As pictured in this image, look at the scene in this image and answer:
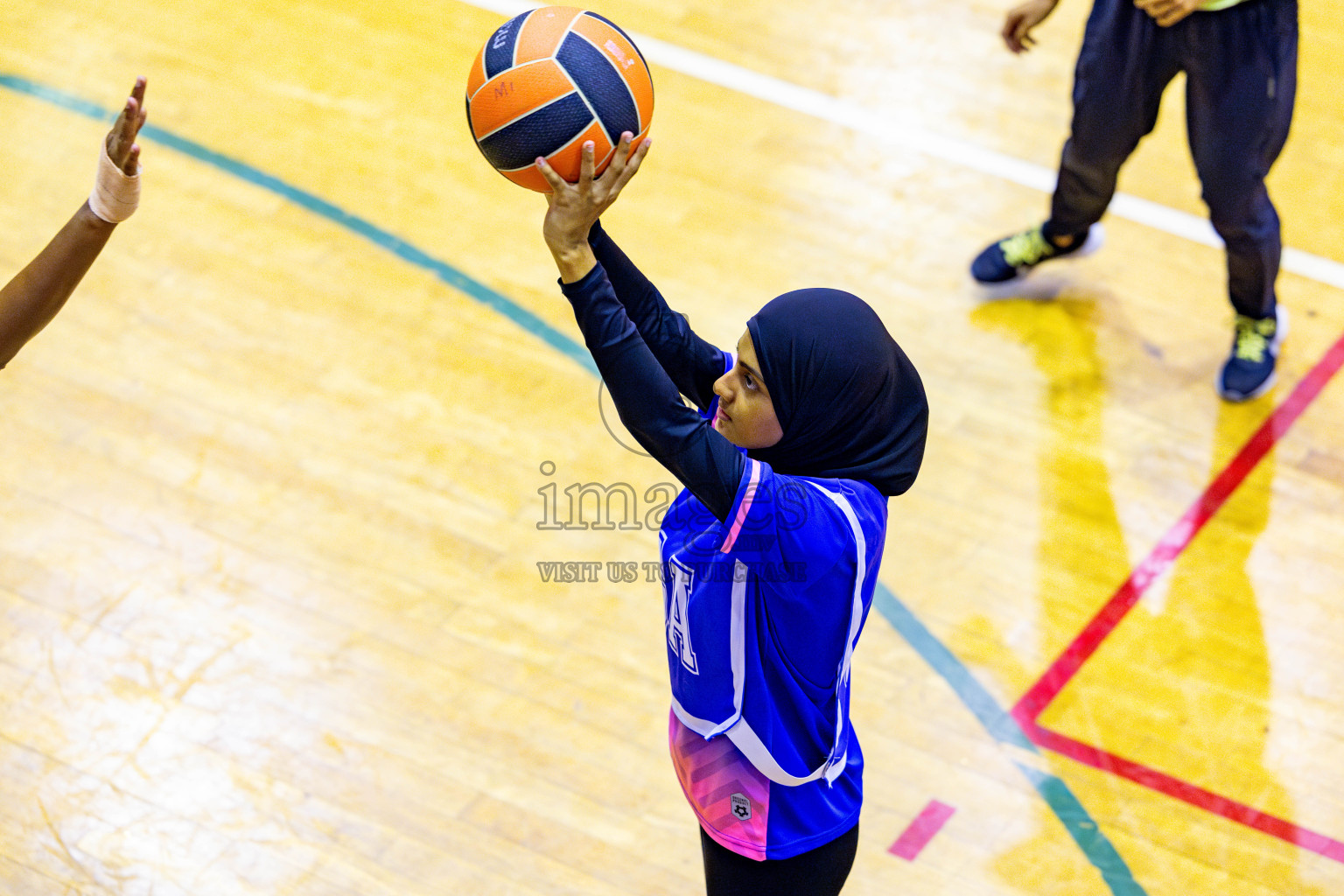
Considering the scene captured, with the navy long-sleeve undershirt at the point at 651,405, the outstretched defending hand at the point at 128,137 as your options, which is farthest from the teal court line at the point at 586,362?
the outstretched defending hand at the point at 128,137

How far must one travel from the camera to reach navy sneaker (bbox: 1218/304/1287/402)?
4.83 meters

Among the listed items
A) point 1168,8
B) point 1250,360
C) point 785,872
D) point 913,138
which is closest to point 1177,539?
point 1250,360

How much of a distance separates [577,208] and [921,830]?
2.19m

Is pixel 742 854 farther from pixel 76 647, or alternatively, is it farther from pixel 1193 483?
pixel 1193 483

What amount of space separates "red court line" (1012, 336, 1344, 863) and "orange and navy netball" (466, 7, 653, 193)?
2222 mm

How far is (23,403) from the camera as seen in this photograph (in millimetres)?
4512

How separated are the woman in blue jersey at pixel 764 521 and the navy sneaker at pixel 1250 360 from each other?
2790 millimetres

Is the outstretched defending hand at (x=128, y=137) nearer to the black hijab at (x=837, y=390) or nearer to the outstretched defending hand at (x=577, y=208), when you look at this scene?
the outstretched defending hand at (x=577, y=208)

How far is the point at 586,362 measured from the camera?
190 inches

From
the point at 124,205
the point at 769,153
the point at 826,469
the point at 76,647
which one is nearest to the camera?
the point at 826,469

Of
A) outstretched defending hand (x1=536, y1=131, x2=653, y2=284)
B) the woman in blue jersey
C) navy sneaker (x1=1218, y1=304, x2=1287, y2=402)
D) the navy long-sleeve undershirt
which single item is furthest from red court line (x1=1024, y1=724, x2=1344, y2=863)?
outstretched defending hand (x1=536, y1=131, x2=653, y2=284)

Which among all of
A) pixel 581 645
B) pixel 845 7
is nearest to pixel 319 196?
pixel 581 645

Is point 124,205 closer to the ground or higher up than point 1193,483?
higher up

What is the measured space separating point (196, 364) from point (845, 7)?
3550 mm
